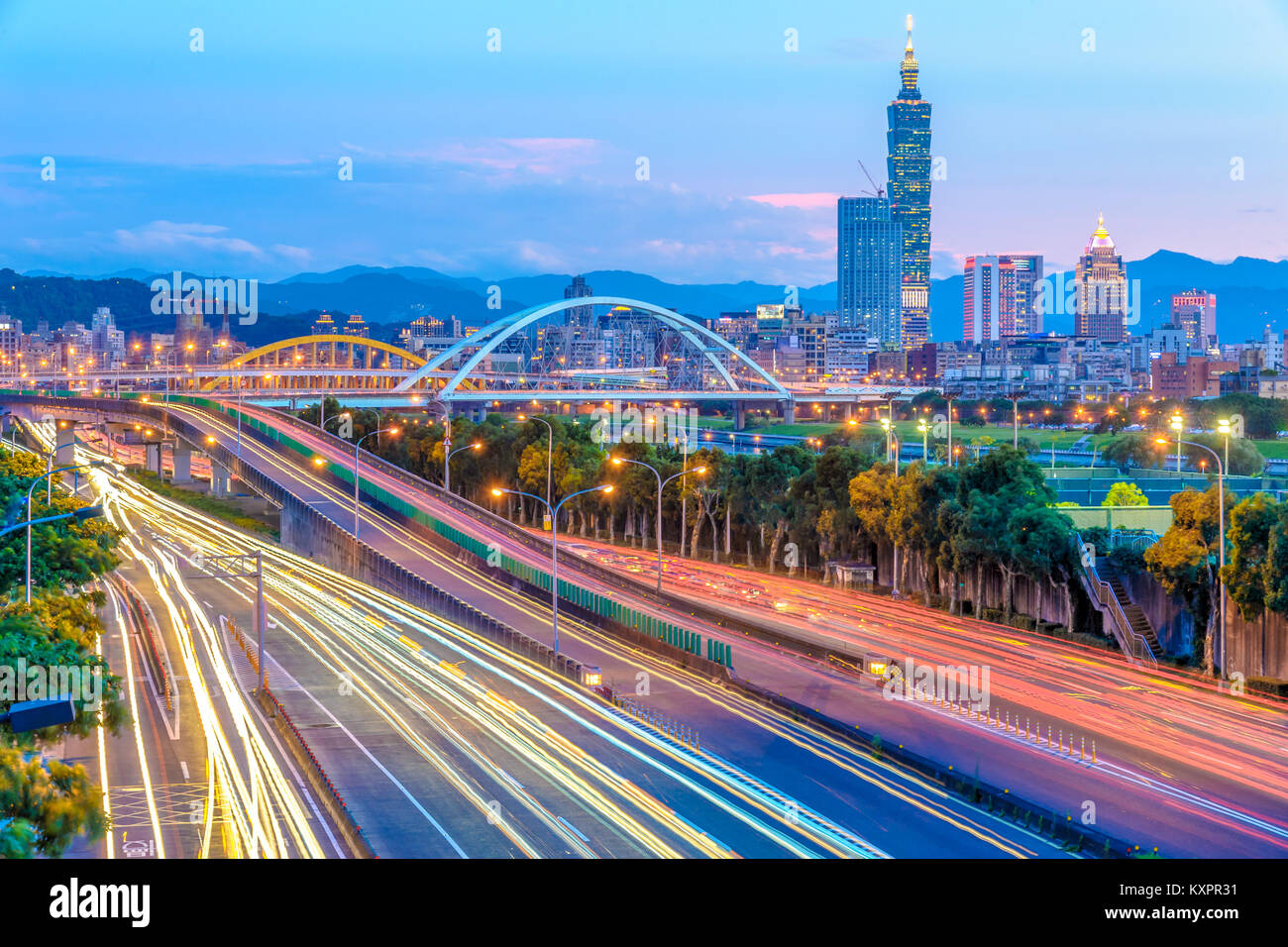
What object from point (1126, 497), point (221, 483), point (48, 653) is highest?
point (48, 653)

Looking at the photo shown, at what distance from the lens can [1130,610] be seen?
42.3 meters

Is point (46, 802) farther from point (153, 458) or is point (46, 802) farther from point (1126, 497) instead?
point (153, 458)

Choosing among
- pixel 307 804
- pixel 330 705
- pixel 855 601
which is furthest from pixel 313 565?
pixel 307 804

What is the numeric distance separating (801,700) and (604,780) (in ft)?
27.6

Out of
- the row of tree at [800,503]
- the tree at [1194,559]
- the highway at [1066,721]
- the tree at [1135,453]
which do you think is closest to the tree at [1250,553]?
the tree at [1194,559]

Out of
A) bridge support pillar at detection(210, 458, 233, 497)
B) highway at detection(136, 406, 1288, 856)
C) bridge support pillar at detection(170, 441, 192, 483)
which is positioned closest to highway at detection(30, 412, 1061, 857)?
highway at detection(136, 406, 1288, 856)

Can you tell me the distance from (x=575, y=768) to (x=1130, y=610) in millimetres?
21284

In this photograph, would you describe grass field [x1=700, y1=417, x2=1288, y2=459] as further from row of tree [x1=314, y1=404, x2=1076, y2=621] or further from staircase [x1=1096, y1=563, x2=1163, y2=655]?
staircase [x1=1096, y1=563, x2=1163, y2=655]

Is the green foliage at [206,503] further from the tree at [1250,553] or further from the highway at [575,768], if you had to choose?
the tree at [1250,553]

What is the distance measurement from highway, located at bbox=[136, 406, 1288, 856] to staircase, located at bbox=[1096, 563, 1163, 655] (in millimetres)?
1831

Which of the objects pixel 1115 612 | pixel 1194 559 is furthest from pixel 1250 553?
pixel 1115 612

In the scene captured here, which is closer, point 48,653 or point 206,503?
point 48,653

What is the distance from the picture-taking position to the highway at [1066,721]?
24.0 metres

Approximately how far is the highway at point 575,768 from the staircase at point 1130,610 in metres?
13.7
